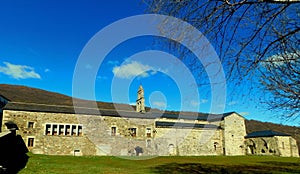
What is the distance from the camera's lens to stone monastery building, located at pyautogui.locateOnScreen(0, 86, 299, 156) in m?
23.7

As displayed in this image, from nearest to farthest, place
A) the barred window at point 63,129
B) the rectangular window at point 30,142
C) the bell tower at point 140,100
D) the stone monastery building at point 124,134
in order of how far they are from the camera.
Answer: the rectangular window at point 30,142 → the stone monastery building at point 124,134 → the barred window at point 63,129 → the bell tower at point 140,100

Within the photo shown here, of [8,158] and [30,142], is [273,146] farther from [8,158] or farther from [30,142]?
[8,158]

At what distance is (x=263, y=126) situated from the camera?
62312 millimetres

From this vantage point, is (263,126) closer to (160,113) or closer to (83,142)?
(160,113)

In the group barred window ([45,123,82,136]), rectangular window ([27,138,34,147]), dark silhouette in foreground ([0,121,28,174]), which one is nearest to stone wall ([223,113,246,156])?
barred window ([45,123,82,136])

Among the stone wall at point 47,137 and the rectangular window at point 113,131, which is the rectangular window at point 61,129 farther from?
the rectangular window at point 113,131

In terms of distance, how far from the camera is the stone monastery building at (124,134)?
933 inches

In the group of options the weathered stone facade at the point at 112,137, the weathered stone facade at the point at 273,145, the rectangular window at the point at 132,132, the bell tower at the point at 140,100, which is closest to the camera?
the weathered stone facade at the point at 112,137

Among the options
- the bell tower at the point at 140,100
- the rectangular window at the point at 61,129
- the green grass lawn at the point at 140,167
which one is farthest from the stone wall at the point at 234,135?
the rectangular window at the point at 61,129

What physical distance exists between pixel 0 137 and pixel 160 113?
3067 cm

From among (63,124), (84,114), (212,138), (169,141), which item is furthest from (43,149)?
(212,138)

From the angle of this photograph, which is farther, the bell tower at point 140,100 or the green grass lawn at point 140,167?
the bell tower at point 140,100

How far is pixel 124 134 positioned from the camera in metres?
27.9

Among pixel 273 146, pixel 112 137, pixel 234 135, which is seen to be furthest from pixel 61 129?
pixel 273 146
